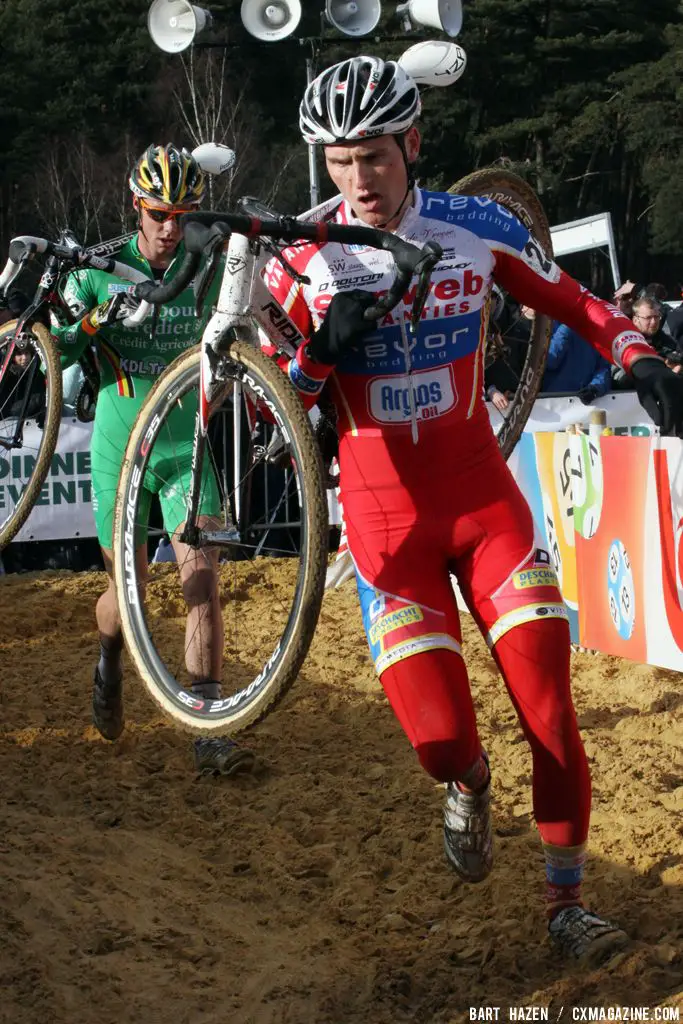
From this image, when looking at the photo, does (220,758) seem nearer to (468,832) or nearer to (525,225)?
(468,832)

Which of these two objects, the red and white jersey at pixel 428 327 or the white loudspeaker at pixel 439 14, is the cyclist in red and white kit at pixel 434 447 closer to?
the red and white jersey at pixel 428 327

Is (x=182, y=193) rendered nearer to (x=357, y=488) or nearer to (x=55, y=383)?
(x=55, y=383)

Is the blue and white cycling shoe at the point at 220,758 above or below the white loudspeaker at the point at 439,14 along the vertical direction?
below

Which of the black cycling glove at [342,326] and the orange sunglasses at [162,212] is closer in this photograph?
the black cycling glove at [342,326]

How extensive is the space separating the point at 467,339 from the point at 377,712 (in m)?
4.12

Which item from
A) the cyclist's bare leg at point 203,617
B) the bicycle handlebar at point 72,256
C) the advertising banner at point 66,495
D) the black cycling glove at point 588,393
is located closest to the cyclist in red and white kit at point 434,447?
the cyclist's bare leg at point 203,617

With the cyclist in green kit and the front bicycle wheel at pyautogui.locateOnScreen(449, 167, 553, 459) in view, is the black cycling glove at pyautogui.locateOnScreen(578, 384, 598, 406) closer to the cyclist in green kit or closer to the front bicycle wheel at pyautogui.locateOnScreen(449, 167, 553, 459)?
the front bicycle wheel at pyautogui.locateOnScreen(449, 167, 553, 459)

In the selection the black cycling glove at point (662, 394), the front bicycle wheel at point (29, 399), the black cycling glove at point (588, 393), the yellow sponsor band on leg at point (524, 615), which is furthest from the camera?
the black cycling glove at point (588, 393)

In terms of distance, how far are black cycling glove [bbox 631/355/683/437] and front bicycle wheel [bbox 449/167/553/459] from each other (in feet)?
5.77

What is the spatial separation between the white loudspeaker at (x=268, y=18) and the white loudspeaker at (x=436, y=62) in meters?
4.90

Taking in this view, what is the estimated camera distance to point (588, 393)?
449 inches

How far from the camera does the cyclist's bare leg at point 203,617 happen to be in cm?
631

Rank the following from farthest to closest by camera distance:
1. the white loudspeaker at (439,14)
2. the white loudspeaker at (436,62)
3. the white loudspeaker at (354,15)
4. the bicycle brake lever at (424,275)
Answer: the white loudspeaker at (354,15), the white loudspeaker at (439,14), the white loudspeaker at (436,62), the bicycle brake lever at (424,275)

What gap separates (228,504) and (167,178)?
81.4 inches
